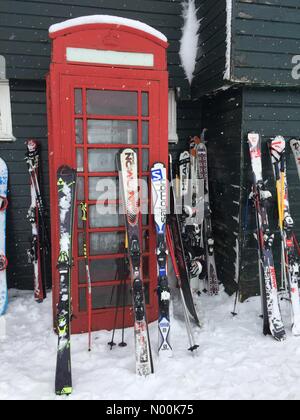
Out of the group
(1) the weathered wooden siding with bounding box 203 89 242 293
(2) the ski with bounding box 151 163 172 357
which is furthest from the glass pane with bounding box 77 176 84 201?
(1) the weathered wooden siding with bounding box 203 89 242 293

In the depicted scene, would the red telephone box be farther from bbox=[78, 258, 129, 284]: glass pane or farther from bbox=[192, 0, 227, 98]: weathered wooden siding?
bbox=[192, 0, 227, 98]: weathered wooden siding

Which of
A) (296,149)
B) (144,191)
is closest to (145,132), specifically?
(144,191)

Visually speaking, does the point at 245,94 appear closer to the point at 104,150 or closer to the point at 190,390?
the point at 104,150

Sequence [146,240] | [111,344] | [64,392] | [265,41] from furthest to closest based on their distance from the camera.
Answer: [265,41], [146,240], [111,344], [64,392]

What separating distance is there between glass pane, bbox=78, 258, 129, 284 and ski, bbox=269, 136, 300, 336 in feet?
5.73

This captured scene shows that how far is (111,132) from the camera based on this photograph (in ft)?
12.9

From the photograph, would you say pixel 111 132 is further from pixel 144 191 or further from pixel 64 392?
pixel 64 392

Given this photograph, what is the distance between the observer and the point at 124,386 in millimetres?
3082

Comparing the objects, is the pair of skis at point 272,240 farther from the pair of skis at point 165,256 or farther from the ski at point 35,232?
the ski at point 35,232

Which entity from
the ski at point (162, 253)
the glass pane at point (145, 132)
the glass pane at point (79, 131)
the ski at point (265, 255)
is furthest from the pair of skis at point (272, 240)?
the glass pane at point (79, 131)

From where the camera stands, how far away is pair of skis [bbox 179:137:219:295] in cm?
499

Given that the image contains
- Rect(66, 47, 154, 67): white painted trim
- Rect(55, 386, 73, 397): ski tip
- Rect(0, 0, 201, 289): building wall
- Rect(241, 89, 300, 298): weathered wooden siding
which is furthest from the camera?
Rect(0, 0, 201, 289): building wall

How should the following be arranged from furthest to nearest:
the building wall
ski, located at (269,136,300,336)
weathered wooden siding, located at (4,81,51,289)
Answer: weathered wooden siding, located at (4,81,51,289) < the building wall < ski, located at (269,136,300,336)

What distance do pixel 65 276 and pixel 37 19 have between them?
11.0ft
